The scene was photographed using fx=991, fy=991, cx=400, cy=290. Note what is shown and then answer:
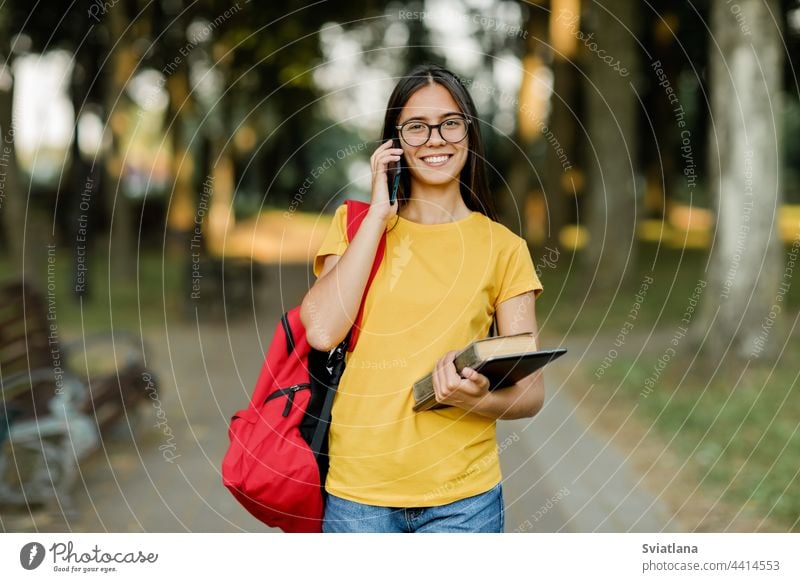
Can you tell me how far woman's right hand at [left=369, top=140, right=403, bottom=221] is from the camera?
245cm

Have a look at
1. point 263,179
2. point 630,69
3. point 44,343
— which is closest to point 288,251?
point 263,179

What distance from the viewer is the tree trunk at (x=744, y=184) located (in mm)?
7980

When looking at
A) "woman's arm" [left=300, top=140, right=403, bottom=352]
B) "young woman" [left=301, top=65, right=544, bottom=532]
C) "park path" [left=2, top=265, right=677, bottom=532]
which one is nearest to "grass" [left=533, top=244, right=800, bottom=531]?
"park path" [left=2, top=265, right=677, bottom=532]

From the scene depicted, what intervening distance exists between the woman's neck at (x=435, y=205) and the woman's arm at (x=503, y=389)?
0.90ft

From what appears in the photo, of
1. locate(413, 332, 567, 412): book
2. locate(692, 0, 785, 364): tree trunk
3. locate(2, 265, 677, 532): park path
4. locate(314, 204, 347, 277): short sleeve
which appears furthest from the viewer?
locate(692, 0, 785, 364): tree trunk

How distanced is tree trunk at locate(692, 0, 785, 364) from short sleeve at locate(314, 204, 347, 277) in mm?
5951

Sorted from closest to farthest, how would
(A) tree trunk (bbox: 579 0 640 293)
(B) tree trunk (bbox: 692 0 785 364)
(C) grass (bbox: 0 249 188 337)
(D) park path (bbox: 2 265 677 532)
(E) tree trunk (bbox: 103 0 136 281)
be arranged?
1. (D) park path (bbox: 2 265 677 532)
2. (B) tree trunk (bbox: 692 0 785 364)
3. (A) tree trunk (bbox: 579 0 640 293)
4. (C) grass (bbox: 0 249 188 337)
5. (E) tree trunk (bbox: 103 0 136 281)

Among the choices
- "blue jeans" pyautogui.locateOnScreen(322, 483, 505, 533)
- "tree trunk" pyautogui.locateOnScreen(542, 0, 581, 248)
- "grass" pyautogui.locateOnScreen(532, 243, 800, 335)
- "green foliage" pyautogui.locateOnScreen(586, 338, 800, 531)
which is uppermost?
"tree trunk" pyautogui.locateOnScreen(542, 0, 581, 248)

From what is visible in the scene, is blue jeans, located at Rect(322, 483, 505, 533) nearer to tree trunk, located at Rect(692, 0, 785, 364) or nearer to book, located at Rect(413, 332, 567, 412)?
A: book, located at Rect(413, 332, 567, 412)

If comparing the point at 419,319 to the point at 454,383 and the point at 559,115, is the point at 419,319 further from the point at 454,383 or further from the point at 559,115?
the point at 559,115

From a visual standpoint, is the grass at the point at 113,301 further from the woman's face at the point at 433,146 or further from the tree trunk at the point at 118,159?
the woman's face at the point at 433,146

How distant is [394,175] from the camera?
254 centimetres

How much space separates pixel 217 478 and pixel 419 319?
4317 mm

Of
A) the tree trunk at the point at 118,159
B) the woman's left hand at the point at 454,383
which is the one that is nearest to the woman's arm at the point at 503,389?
the woman's left hand at the point at 454,383
